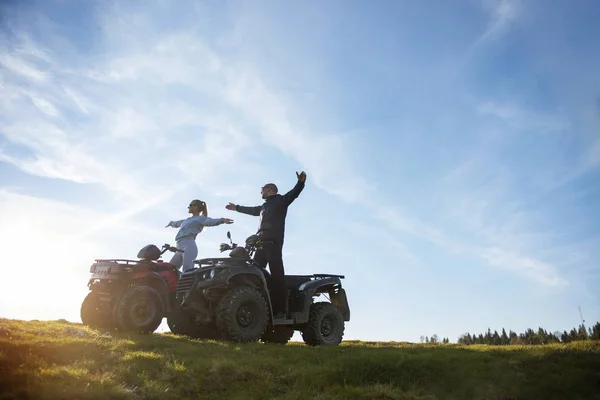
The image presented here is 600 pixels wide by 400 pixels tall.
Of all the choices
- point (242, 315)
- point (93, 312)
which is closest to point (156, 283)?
point (93, 312)

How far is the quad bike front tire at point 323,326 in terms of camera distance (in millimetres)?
11438

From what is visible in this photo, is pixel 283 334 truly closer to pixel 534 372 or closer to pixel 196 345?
pixel 196 345

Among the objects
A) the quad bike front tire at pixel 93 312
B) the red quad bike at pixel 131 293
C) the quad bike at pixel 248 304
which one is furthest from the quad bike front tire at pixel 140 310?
the quad bike front tire at pixel 93 312

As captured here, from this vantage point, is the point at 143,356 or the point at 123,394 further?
the point at 143,356

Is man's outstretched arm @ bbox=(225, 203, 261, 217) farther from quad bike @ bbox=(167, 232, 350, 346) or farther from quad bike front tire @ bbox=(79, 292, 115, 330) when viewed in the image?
quad bike front tire @ bbox=(79, 292, 115, 330)

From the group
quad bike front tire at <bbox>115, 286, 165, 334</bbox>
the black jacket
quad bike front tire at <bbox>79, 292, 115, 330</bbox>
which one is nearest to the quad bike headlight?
quad bike front tire at <bbox>115, 286, 165, 334</bbox>

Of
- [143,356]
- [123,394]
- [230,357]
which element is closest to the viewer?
[123,394]

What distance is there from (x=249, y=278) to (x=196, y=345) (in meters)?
2.22

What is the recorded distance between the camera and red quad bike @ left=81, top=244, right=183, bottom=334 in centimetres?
→ 1018

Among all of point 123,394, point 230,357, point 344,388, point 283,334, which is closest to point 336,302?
point 283,334

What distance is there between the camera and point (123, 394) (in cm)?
541

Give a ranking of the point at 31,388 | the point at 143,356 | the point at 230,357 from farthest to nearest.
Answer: the point at 230,357 < the point at 143,356 < the point at 31,388

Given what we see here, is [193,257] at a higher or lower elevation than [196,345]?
higher

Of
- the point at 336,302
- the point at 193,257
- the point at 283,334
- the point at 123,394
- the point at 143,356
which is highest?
the point at 193,257
